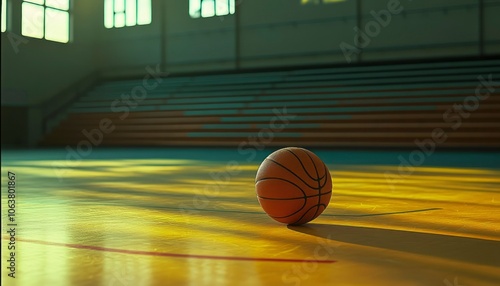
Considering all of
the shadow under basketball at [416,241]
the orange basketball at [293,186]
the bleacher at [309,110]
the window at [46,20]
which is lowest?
the shadow under basketball at [416,241]

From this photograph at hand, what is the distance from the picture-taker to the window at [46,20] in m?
19.8

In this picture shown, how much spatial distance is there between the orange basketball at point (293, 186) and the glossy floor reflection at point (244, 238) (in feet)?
0.30

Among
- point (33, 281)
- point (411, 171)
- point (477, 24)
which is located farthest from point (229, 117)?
point (33, 281)

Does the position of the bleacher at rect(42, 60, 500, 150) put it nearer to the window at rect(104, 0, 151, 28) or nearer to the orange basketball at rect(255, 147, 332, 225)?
the window at rect(104, 0, 151, 28)

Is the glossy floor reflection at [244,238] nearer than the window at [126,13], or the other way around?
the glossy floor reflection at [244,238]

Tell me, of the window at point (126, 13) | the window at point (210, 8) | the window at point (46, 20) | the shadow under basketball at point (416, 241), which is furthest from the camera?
the window at point (126, 13)

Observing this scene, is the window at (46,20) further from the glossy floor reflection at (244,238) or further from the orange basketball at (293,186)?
the orange basketball at (293,186)

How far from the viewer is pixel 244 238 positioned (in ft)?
10.5

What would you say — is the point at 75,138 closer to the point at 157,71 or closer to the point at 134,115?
the point at 134,115

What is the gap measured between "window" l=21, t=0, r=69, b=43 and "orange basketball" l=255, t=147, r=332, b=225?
17.9 m

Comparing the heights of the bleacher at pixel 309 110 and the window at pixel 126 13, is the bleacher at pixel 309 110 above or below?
below

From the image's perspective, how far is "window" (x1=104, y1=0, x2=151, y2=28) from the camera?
21.8 metres

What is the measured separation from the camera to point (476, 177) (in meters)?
7.25

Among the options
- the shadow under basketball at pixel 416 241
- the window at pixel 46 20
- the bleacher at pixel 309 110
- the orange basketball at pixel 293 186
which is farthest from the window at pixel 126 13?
the shadow under basketball at pixel 416 241
